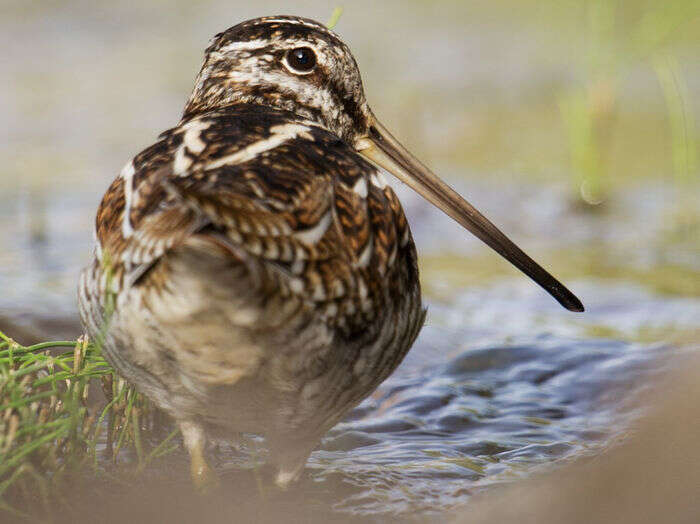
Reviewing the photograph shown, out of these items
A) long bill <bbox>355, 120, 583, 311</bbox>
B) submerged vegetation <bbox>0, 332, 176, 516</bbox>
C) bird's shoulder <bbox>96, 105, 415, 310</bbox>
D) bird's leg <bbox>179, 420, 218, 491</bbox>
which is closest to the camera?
bird's shoulder <bbox>96, 105, 415, 310</bbox>

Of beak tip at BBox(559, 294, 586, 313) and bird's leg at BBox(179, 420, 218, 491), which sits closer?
bird's leg at BBox(179, 420, 218, 491)

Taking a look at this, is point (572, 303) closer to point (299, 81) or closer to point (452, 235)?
point (299, 81)

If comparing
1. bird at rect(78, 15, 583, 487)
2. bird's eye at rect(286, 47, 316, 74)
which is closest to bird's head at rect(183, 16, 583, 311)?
bird's eye at rect(286, 47, 316, 74)

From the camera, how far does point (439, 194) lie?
157 inches

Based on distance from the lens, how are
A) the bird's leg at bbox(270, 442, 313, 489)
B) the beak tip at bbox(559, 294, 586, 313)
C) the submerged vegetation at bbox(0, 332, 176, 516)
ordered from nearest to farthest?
1. the submerged vegetation at bbox(0, 332, 176, 516)
2. the bird's leg at bbox(270, 442, 313, 489)
3. the beak tip at bbox(559, 294, 586, 313)

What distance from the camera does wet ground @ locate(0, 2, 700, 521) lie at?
4004 millimetres

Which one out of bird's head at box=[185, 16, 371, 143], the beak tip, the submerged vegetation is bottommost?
the submerged vegetation

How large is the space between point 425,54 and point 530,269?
19.9 ft

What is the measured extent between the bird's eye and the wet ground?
1.33 metres

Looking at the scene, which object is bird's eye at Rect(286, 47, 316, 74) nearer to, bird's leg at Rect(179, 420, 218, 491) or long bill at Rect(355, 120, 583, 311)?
long bill at Rect(355, 120, 583, 311)

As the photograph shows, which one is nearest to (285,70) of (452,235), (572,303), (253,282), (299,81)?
(299,81)

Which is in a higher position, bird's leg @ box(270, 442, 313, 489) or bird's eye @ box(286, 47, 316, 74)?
bird's eye @ box(286, 47, 316, 74)

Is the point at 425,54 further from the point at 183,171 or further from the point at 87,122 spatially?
the point at 183,171

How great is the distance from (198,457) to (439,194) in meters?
1.26
